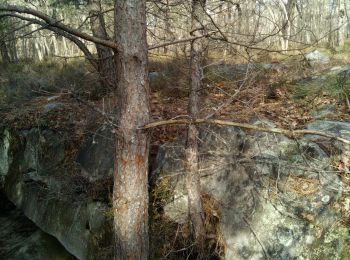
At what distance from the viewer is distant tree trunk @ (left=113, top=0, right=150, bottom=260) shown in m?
3.07

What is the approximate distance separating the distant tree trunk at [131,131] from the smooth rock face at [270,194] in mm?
932

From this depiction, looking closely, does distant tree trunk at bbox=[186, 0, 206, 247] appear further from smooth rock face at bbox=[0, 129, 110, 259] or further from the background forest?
smooth rock face at bbox=[0, 129, 110, 259]

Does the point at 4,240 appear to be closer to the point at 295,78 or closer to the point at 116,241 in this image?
the point at 116,241

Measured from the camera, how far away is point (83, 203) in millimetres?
4941

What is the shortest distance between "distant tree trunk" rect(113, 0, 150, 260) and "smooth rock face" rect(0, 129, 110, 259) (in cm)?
136

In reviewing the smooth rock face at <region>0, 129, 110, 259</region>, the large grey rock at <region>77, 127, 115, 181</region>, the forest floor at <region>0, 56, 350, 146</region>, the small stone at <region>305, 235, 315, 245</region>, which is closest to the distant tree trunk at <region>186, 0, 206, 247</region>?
the forest floor at <region>0, 56, 350, 146</region>

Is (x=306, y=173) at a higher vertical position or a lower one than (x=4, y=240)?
higher

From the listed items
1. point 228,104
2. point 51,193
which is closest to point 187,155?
point 228,104

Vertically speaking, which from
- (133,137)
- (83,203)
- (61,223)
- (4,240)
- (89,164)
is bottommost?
(4,240)

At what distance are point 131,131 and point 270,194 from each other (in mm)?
1709

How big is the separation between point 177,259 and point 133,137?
1.70 metres

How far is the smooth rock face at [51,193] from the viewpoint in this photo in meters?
4.72

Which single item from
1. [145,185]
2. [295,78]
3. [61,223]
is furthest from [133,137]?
[295,78]

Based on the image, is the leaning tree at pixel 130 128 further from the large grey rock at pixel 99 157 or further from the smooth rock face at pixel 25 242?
the smooth rock face at pixel 25 242
